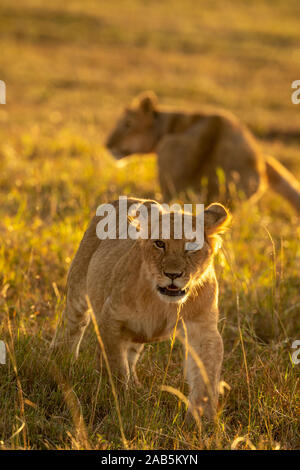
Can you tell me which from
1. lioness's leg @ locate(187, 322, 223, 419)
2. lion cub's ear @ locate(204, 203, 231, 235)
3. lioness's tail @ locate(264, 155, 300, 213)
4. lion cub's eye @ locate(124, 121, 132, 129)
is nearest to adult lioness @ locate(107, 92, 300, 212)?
lioness's tail @ locate(264, 155, 300, 213)

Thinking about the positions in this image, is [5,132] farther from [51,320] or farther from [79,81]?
[79,81]

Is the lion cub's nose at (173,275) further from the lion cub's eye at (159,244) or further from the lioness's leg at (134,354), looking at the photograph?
the lioness's leg at (134,354)

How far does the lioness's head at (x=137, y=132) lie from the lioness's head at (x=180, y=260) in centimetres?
530

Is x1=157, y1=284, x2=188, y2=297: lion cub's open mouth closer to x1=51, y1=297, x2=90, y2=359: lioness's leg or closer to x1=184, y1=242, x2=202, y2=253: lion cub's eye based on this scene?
x1=184, y1=242, x2=202, y2=253: lion cub's eye

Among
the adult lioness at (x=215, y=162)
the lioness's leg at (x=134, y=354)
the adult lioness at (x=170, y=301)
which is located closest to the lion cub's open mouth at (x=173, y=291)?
the adult lioness at (x=170, y=301)

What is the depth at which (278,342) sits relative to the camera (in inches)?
179

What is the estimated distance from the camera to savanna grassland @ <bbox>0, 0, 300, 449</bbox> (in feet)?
10.7

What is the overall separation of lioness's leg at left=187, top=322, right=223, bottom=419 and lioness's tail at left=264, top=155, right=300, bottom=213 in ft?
14.2

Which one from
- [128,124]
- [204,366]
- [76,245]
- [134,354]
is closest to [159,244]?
[204,366]

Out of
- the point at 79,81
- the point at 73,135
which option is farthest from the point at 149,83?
the point at 73,135

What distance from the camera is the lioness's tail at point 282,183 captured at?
25.0ft

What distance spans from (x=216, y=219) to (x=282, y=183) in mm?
4505

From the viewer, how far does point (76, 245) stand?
17.9 feet

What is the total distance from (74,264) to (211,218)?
3.47 feet
